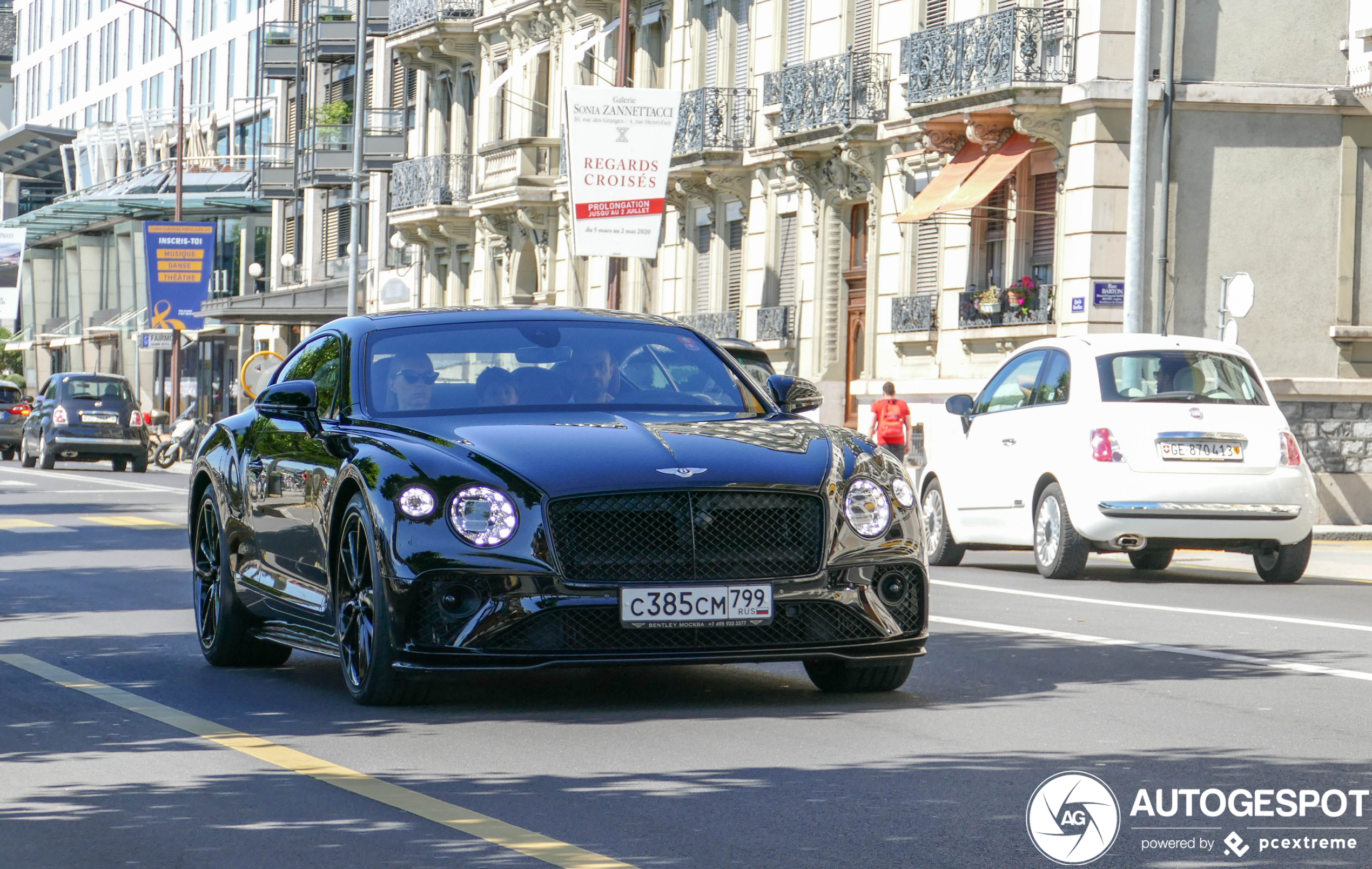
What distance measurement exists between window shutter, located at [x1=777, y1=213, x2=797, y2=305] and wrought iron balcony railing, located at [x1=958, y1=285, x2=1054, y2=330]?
20.4 ft

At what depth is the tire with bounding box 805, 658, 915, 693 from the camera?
8828 mm

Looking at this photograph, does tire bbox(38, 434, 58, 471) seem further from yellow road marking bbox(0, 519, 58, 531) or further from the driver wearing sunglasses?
the driver wearing sunglasses

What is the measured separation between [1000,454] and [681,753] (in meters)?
10.5

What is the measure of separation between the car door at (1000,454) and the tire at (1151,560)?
5.00 feet

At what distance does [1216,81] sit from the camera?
28.5 m

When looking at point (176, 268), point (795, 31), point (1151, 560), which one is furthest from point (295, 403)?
point (176, 268)

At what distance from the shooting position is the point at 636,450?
8.29m

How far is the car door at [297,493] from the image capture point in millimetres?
9086

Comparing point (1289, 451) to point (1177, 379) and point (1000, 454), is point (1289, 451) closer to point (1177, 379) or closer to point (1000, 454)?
point (1177, 379)

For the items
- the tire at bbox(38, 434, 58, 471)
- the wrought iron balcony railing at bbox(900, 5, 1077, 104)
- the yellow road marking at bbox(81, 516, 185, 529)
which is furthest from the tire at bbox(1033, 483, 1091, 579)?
the tire at bbox(38, 434, 58, 471)

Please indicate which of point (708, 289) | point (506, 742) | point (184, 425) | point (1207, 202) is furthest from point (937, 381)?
point (506, 742)

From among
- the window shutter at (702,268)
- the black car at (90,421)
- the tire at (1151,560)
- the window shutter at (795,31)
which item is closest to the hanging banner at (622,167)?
the tire at (1151,560)

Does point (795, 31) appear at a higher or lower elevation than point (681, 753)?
higher

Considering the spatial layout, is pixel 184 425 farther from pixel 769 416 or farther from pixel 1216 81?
pixel 769 416
